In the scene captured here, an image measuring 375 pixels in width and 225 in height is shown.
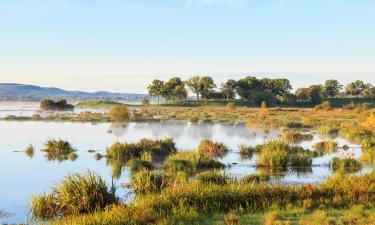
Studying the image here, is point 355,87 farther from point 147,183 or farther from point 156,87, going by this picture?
point 147,183

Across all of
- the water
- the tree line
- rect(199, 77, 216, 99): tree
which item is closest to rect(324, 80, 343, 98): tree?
the tree line

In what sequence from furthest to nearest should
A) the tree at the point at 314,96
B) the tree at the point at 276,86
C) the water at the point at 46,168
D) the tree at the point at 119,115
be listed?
the tree at the point at 276,86
the tree at the point at 314,96
the tree at the point at 119,115
the water at the point at 46,168

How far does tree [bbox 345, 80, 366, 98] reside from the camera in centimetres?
15525

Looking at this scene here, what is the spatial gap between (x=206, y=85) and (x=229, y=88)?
653cm

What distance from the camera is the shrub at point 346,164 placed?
24.0 meters

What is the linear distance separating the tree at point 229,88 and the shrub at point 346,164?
112 meters

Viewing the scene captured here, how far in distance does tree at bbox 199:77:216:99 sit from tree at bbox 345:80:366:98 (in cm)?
4360


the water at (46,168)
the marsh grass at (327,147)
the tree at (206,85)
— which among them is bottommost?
the water at (46,168)

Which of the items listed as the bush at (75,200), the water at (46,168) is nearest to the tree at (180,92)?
the water at (46,168)

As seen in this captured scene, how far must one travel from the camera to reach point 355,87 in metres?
155

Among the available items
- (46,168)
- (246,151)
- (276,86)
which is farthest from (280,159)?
(276,86)

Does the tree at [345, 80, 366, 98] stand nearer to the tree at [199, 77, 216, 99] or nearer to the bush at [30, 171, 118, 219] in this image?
the tree at [199, 77, 216, 99]

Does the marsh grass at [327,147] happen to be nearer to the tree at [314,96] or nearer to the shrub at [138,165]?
the shrub at [138,165]

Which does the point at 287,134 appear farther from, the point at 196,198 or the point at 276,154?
the point at 196,198
